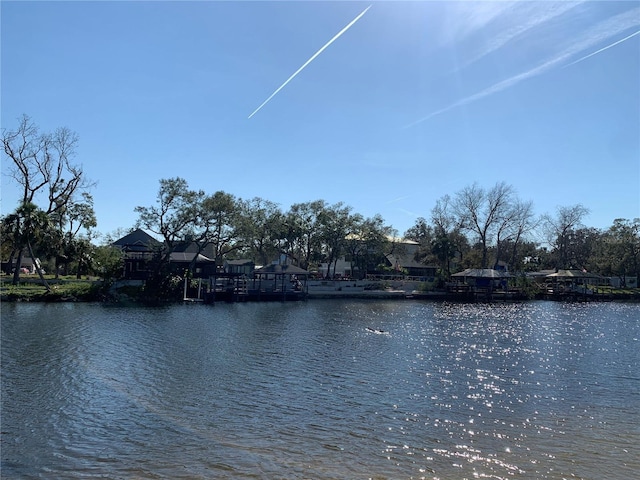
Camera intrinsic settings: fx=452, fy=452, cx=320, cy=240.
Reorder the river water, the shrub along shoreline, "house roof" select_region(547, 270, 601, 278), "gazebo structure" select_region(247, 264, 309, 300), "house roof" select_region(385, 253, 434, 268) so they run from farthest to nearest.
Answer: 1. "house roof" select_region(385, 253, 434, 268)
2. "house roof" select_region(547, 270, 601, 278)
3. "gazebo structure" select_region(247, 264, 309, 300)
4. the shrub along shoreline
5. the river water

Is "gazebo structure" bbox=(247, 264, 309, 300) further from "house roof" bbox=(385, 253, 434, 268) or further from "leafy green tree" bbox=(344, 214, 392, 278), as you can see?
"house roof" bbox=(385, 253, 434, 268)

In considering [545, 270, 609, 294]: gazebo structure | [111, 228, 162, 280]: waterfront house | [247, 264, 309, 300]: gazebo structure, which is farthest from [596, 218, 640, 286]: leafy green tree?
[111, 228, 162, 280]: waterfront house

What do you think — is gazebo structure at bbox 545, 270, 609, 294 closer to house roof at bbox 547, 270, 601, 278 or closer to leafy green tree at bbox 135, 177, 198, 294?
house roof at bbox 547, 270, 601, 278

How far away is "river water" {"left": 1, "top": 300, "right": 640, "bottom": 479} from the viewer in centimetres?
993

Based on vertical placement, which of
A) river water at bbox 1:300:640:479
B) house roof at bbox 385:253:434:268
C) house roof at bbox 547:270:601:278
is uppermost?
house roof at bbox 385:253:434:268

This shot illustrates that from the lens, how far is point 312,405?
13.9m

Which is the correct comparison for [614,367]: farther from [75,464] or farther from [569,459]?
[75,464]

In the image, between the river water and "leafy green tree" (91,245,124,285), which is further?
"leafy green tree" (91,245,124,285)

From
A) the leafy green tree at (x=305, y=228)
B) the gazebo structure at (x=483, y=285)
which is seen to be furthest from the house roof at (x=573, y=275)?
the leafy green tree at (x=305, y=228)

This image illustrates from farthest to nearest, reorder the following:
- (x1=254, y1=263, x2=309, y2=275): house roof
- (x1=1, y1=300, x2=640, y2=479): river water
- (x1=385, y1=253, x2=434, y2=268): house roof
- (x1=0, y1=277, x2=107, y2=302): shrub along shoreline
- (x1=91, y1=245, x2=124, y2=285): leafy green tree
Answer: (x1=385, y1=253, x2=434, y2=268): house roof → (x1=254, y1=263, x2=309, y2=275): house roof → (x1=91, y1=245, x2=124, y2=285): leafy green tree → (x1=0, y1=277, x2=107, y2=302): shrub along shoreline → (x1=1, y1=300, x2=640, y2=479): river water

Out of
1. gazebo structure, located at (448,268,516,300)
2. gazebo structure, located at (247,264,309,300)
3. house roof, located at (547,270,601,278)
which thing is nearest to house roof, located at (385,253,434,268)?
gazebo structure, located at (448,268,516,300)

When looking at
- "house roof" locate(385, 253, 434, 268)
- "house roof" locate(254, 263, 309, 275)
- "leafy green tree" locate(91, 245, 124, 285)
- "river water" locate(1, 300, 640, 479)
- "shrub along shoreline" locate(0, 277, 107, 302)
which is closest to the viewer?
"river water" locate(1, 300, 640, 479)

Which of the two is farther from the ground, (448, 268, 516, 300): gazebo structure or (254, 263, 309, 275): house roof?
(254, 263, 309, 275): house roof

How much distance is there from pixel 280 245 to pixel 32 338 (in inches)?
2176
